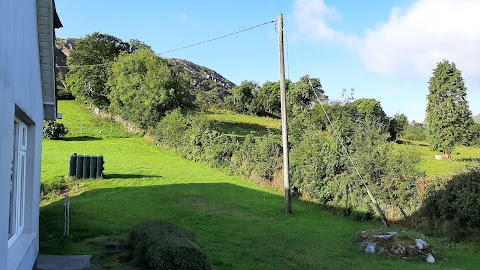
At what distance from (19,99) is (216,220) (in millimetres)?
10088

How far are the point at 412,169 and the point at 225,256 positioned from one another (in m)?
8.22

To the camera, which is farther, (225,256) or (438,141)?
(438,141)

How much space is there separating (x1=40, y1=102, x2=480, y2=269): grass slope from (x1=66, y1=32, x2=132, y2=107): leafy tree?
82.0 feet

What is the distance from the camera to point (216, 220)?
1473cm

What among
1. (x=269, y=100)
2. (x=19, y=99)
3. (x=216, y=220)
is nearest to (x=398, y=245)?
(x=216, y=220)

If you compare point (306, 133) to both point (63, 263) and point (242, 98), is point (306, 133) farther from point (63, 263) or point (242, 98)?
point (242, 98)

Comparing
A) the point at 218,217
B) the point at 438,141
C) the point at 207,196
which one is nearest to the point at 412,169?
the point at 218,217

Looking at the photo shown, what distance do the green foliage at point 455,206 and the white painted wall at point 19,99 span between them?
37.1ft

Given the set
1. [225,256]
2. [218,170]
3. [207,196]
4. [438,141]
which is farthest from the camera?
[438,141]

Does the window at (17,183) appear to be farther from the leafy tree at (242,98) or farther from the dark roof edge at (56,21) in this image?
the leafy tree at (242,98)

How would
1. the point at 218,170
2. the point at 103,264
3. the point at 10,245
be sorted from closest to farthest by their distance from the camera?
1. the point at 10,245
2. the point at 103,264
3. the point at 218,170

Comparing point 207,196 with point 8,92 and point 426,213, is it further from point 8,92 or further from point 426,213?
point 8,92

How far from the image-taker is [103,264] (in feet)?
29.3

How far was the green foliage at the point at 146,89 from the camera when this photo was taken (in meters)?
36.2
